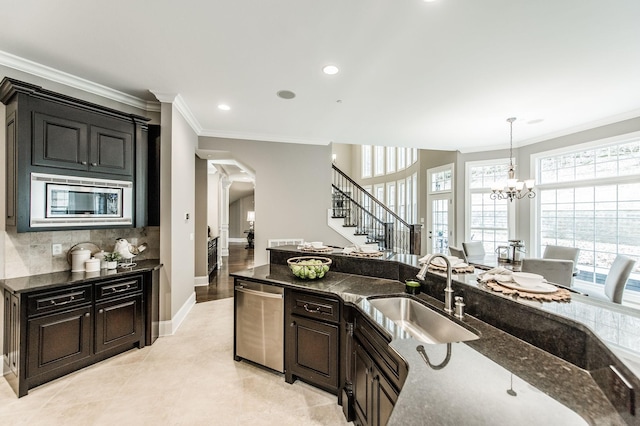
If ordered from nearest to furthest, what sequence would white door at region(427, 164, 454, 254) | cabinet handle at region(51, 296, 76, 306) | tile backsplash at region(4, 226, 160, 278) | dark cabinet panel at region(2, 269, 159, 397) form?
dark cabinet panel at region(2, 269, 159, 397)
cabinet handle at region(51, 296, 76, 306)
tile backsplash at region(4, 226, 160, 278)
white door at region(427, 164, 454, 254)

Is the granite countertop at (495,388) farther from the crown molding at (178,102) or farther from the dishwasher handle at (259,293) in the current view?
the crown molding at (178,102)

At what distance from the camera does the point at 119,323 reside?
2836 millimetres

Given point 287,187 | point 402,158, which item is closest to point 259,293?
point 287,187

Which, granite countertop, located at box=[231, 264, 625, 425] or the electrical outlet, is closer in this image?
granite countertop, located at box=[231, 264, 625, 425]

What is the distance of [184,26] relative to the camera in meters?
2.18

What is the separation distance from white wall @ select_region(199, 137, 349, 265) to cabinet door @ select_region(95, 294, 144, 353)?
7.37ft

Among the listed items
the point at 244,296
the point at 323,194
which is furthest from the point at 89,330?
the point at 323,194

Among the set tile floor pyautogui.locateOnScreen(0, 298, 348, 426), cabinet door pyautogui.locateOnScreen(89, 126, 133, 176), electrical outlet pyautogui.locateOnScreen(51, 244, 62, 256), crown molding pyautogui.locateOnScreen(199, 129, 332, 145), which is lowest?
tile floor pyautogui.locateOnScreen(0, 298, 348, 426)

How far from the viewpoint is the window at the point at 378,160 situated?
1089 cm

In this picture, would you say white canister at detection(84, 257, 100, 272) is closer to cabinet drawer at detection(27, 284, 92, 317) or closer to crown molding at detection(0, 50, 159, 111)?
cabinet drawer at detection(27, 284, 92, 317)

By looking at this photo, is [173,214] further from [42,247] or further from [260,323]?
[260,323]

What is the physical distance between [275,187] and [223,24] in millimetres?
3191

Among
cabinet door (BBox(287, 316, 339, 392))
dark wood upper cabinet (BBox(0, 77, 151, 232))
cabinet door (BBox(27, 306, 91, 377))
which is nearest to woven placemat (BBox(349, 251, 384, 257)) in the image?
cabinet door (BBox(287, 316, 339, 392))

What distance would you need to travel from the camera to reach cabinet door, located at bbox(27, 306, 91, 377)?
2.29 metres
